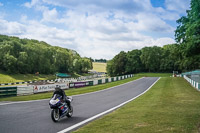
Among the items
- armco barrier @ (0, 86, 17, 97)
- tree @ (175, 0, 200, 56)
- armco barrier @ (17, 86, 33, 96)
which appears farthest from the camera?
tree @ (175, 0, 200, 56)

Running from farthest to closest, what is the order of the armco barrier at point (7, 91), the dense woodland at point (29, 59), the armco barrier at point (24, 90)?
the dense woodland at point (29, 59) → the armco barrier at point (24, 90) → the armco barrier at point (7, 91)

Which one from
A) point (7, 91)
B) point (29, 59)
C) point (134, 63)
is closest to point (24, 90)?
point (7, 91)

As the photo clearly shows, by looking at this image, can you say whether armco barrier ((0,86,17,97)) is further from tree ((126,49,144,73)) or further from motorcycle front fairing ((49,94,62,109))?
tree ((126,49,144,73))

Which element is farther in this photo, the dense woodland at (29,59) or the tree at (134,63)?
the tree at (134,63)

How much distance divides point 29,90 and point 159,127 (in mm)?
20529

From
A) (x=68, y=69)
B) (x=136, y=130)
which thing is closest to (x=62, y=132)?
(x=136, y=130)

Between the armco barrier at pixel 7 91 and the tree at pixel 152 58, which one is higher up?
the tree at pixel 152 58

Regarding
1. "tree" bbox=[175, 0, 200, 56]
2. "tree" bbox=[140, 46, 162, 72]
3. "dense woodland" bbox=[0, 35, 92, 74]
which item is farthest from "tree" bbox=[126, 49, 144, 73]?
"tree" bbox=[175, 0, 200, 56]

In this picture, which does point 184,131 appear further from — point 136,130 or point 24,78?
point 24,78

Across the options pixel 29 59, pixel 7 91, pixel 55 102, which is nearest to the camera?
pixel 55 102

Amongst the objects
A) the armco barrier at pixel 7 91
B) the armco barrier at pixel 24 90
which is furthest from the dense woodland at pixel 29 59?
the armco barrier at pixel 7 91

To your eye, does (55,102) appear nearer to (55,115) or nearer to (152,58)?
(55,115)

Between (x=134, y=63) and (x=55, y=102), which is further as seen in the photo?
(x=134, y=63)

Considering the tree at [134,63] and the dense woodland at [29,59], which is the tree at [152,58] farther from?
the dense woodland at [29,59]
